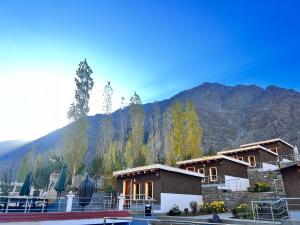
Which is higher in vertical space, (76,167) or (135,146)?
(135,146)

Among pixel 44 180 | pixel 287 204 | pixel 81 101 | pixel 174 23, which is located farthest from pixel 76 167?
pixel 287 204

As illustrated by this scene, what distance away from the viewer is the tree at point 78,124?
107ft

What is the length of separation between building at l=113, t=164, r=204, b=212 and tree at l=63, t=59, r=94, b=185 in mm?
9041

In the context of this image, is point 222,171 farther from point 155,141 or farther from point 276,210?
point 155,141

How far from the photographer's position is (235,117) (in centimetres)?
9781

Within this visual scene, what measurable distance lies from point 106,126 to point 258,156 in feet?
85.5

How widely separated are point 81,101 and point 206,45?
19.8m

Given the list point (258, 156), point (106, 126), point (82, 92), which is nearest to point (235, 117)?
point (258, 156)

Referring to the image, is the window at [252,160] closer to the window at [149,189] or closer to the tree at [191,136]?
the tree at [191,136]

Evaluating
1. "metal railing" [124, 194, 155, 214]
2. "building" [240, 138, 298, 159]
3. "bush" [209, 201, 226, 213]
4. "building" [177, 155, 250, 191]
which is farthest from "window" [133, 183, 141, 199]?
"building" [240, 138, 298, 159]

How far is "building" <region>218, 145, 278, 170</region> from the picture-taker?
112 ft

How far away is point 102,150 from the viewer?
1724 inches

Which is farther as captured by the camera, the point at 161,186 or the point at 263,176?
the point at 263,176

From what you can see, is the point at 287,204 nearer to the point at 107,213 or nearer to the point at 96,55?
the point at 107,213
